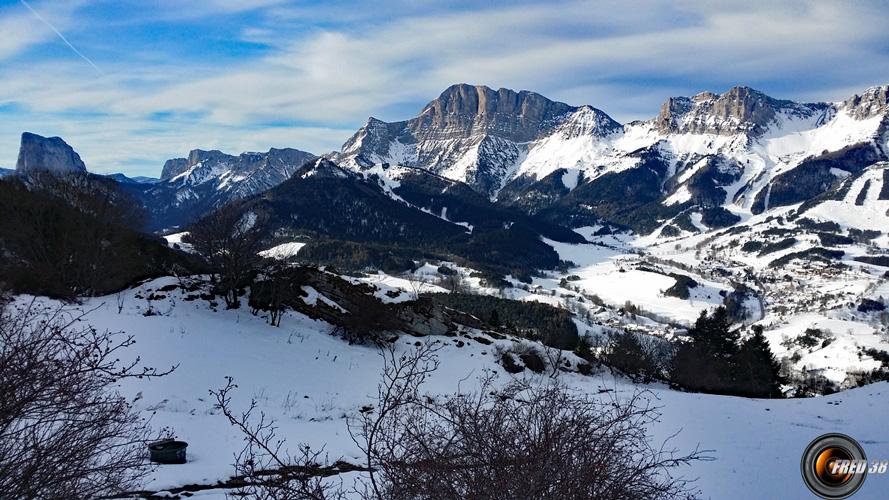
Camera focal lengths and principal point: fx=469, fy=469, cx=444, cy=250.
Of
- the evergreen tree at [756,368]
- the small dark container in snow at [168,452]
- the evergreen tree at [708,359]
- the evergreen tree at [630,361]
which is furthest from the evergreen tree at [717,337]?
the small dark container in snow at [168,452]

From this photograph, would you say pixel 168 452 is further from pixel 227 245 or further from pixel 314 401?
pixel 227 245

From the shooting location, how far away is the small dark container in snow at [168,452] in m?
10.8

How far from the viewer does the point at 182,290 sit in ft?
87.7

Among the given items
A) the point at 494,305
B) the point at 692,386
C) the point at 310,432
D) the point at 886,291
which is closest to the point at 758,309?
the point at 886,291

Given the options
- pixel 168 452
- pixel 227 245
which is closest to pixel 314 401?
pixel 168 452

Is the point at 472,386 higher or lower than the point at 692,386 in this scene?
higher

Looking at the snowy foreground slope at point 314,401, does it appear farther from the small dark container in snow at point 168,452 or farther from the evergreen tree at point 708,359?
the evergreen tree at point 708,359

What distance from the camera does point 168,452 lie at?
10.9m

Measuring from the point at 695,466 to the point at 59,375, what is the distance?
54.0 ft

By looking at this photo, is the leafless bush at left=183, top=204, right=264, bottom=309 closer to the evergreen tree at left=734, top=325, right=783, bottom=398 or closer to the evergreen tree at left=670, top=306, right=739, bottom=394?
the evergreen tree at left=670, top=306, right=739, bottom=394

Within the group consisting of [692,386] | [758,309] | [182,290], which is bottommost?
[758,309]

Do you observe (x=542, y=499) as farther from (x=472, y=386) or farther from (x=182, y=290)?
(x=182, y=290)

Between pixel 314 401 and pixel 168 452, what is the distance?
8494mm

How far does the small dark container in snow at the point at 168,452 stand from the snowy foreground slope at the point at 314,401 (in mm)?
305
